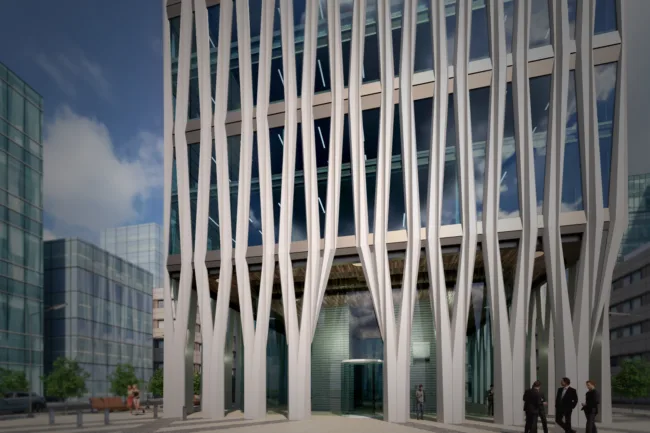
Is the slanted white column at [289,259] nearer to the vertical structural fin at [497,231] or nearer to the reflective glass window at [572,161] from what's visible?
the vertical structural fin at [497,231]

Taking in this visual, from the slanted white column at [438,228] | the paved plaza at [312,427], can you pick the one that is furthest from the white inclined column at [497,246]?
the slanted white column at [438,228]

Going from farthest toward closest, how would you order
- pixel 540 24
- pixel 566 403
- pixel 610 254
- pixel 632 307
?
pixel 632 307
pixel 540 24
pixel 610 254
pixel 566 403

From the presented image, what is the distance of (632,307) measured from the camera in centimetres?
7650

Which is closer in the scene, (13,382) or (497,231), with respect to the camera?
(497,231)

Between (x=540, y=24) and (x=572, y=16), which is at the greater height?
(x=572, y=16)

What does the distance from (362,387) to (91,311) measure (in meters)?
53.1

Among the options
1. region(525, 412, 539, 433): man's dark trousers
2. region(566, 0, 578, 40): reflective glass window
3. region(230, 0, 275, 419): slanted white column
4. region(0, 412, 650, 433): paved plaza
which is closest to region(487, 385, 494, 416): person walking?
region(0, 412, 650, 433): paved plaza

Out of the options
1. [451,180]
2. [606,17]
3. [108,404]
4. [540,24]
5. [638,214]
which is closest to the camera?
[606,17]

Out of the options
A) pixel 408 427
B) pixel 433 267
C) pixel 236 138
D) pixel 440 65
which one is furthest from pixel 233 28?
pixel 408 427

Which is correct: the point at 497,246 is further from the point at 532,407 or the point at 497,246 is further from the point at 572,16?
the point at 572,16

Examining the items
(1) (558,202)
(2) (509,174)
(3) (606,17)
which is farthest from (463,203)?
(3) (606,17)

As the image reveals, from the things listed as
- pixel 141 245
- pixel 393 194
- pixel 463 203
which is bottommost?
pixel 463 203

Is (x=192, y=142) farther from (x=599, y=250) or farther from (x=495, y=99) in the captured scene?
(x=599, y=250)

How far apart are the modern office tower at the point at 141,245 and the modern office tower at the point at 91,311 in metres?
39.0
